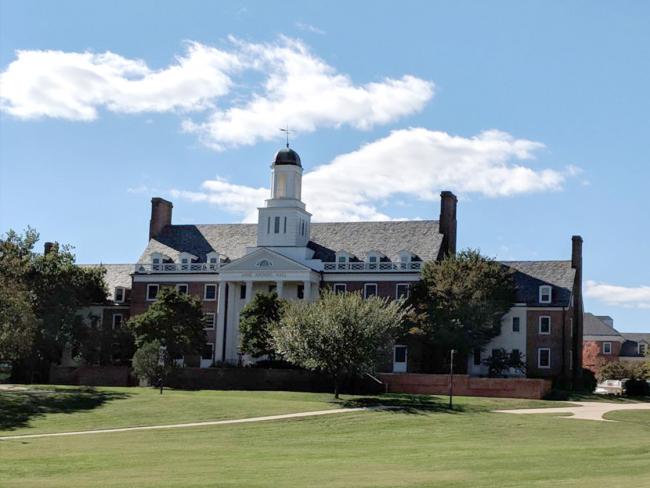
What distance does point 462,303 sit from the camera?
2672 inches

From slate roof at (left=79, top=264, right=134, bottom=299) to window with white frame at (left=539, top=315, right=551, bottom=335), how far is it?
3536 cm

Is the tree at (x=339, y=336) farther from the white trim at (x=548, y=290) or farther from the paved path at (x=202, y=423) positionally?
the white trim at (x=548, y=290)

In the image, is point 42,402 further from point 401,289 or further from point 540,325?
point 540,325

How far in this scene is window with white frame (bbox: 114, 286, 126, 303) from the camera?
3346 inches

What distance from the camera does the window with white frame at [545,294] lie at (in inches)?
2918

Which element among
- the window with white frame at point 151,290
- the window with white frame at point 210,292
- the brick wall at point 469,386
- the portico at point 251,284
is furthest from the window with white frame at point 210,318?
the brick wall at point 469,386

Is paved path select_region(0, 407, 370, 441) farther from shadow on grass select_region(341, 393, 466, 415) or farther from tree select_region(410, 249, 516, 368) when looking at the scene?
tree select_region(410, 249, 516, 368)

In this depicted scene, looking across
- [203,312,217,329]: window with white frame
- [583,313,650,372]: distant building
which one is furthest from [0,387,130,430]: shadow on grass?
[583,313,650,372]: distant building

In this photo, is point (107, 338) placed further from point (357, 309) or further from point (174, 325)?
point (357, 309)

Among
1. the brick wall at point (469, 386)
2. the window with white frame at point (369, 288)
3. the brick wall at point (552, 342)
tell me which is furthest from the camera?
the window with white frame at point (369, 288)

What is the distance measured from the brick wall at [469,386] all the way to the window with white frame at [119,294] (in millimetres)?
29059

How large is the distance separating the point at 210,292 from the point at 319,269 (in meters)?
9.63

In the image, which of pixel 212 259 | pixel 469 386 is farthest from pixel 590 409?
pixel 212 259

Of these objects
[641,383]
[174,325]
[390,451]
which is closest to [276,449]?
[390,451]
